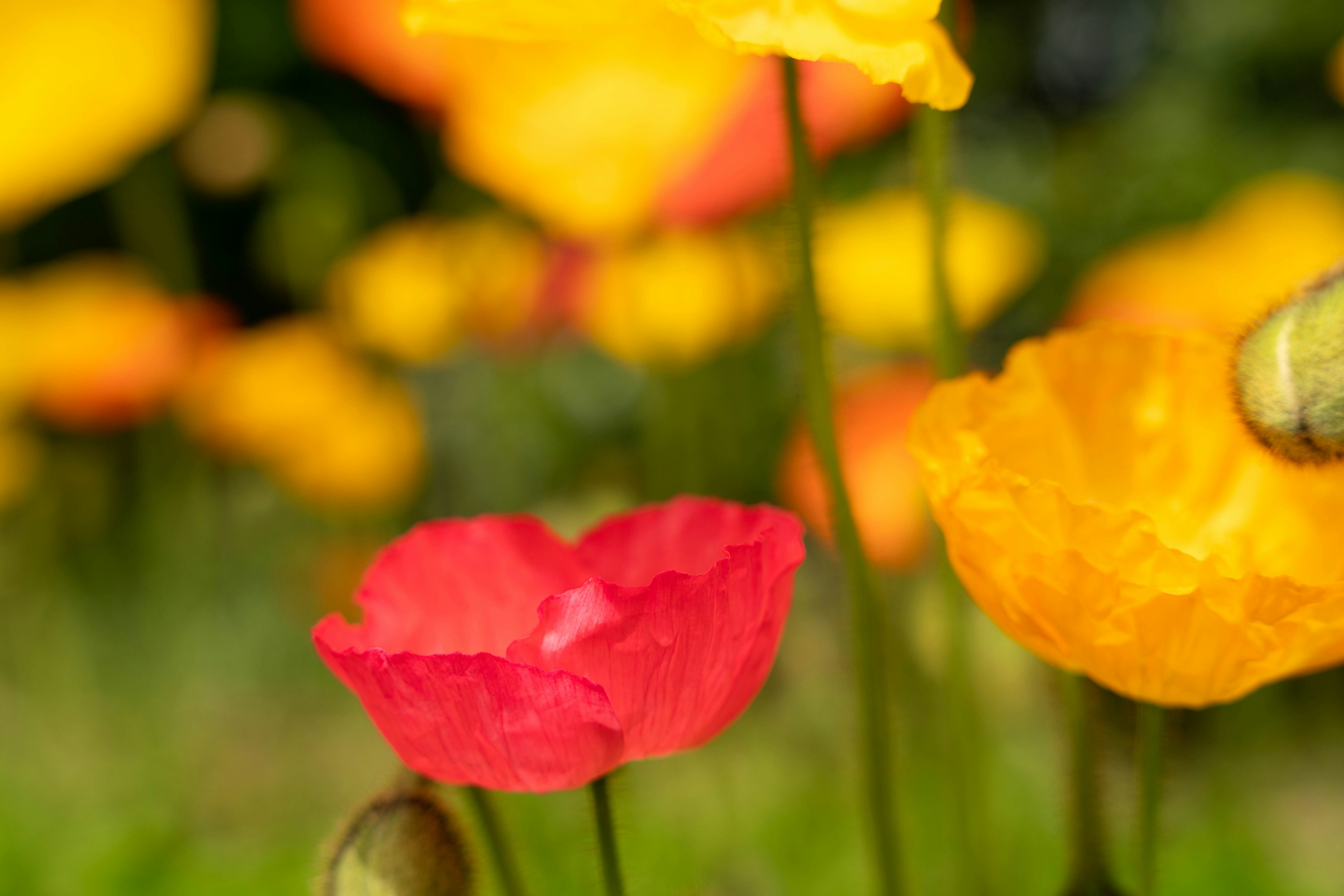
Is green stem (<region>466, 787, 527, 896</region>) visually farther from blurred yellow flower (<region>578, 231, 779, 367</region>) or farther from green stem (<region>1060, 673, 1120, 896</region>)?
blurred yellow flower (<region>578, 231, 779, 367</region>)

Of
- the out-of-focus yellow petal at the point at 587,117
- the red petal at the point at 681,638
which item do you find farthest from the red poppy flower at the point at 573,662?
the out-of-focus yellow petal at the point at 587,117

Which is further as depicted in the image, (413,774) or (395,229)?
(395,229)

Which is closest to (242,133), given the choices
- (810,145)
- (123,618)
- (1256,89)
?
(123,618)

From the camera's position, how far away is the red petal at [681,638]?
24 centimetres

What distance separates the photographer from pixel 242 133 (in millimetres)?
1117

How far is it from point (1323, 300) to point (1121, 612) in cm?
7

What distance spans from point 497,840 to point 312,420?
0.99 m

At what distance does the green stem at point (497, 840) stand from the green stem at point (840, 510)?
8cm

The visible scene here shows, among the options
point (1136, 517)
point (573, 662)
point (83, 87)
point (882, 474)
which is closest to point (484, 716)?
point (573, 662)

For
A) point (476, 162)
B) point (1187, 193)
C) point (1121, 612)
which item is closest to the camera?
point (1121, 612)

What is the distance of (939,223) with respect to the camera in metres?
0.31

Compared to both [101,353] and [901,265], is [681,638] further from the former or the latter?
[101,353]

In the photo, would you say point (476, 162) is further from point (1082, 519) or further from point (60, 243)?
point (60, 243)

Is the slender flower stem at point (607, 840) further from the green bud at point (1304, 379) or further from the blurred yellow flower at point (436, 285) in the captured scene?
the blurred yellow flower at point (436, 285)
